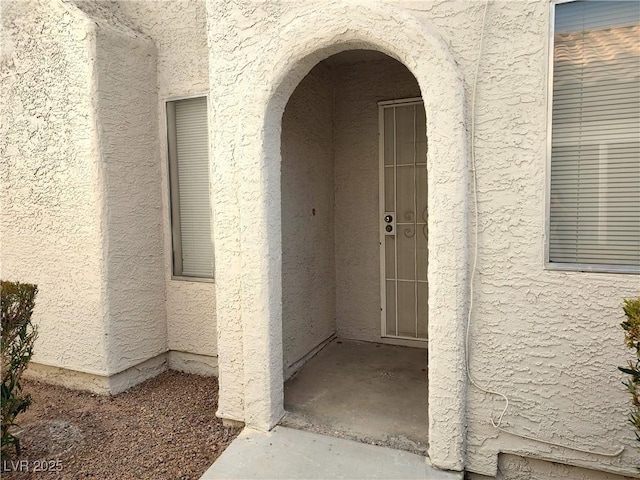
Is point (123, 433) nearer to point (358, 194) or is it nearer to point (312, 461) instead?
point (312, 461)

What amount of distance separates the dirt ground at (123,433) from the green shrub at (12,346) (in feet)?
1.44

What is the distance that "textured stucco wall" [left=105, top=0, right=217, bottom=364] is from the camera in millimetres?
5934

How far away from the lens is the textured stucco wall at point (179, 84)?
5.93 m

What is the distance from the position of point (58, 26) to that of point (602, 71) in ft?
20.6

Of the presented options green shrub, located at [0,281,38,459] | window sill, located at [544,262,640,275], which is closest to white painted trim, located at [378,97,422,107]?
window sill, located at [544,262,640,275]

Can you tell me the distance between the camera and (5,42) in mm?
5852

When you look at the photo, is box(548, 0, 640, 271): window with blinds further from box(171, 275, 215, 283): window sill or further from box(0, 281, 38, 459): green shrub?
box(0, 281, 38, 459): green shrub

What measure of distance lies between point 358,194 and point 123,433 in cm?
463

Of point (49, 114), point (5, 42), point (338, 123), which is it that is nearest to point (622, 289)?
point (338, 123)

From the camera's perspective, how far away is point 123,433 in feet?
15.7

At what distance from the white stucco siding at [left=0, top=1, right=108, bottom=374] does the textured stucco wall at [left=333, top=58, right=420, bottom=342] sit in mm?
3606

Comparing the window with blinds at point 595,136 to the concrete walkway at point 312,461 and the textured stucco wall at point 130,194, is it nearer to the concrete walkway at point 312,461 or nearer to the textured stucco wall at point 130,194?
the concrete walkway at point 312,461

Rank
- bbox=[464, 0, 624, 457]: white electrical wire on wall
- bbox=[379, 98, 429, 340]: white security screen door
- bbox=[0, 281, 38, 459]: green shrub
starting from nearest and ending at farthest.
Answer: bbox=[464, 0, 624, 457]: white electrical wire on wall, bbox=[0, 281, 38, 459]: green shrub, bbox=[379, 98, 429, 340]: white security screen door

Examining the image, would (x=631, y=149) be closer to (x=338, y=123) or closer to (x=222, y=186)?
(x=222, y=186)
